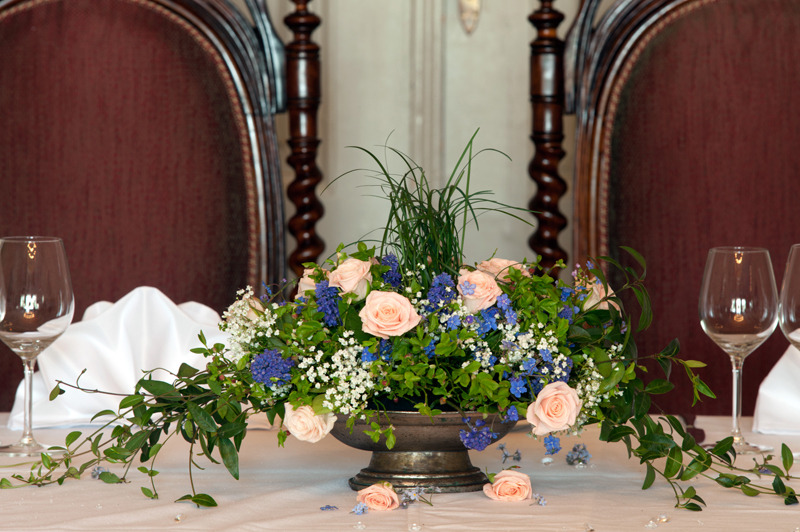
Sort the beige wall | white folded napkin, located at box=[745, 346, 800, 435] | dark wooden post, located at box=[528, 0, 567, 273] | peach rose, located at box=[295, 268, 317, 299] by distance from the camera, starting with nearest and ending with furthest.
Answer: peach rose, located at box=[295, 268, 317, 299], white folded napkin, located at box=[745, 346, 800, 435], dark wooden post, located at box=[528, 0, 567, 273], the beige wall

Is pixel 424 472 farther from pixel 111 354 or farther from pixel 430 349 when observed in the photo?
pixel 111 354

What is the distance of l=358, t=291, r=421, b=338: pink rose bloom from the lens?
609 millimetres

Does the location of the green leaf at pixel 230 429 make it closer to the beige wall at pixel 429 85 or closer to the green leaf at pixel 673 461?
the green leaf at pixel 673 461

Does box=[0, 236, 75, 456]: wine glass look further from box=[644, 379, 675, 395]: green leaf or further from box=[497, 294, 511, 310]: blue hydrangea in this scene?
box=[644, 379, 675, 395]: green leaf

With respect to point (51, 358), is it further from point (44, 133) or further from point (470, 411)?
point (44, 133)

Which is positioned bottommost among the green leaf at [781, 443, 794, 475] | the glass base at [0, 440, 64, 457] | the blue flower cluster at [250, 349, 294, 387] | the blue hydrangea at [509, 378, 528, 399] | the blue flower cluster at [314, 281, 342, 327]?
the glass base at [0, 440, 64, 457]

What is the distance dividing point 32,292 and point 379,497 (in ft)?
1.36

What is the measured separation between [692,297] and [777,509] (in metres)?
0.99

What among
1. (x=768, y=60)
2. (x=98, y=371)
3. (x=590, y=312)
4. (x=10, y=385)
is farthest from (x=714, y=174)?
(x=10, y=385)

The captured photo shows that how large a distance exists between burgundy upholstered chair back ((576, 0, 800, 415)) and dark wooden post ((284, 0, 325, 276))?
52 cm

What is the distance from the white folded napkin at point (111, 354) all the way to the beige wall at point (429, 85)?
2.47 feet

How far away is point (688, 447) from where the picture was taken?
2.23 ft

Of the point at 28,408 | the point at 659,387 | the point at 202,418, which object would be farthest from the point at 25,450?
the point at 659,387

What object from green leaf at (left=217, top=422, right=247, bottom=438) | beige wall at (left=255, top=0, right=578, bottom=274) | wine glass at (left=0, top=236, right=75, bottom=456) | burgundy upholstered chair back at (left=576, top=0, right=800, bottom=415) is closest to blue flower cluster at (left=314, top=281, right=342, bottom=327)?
green leaf at (left=217, top=422, right=247, bottom=438)
